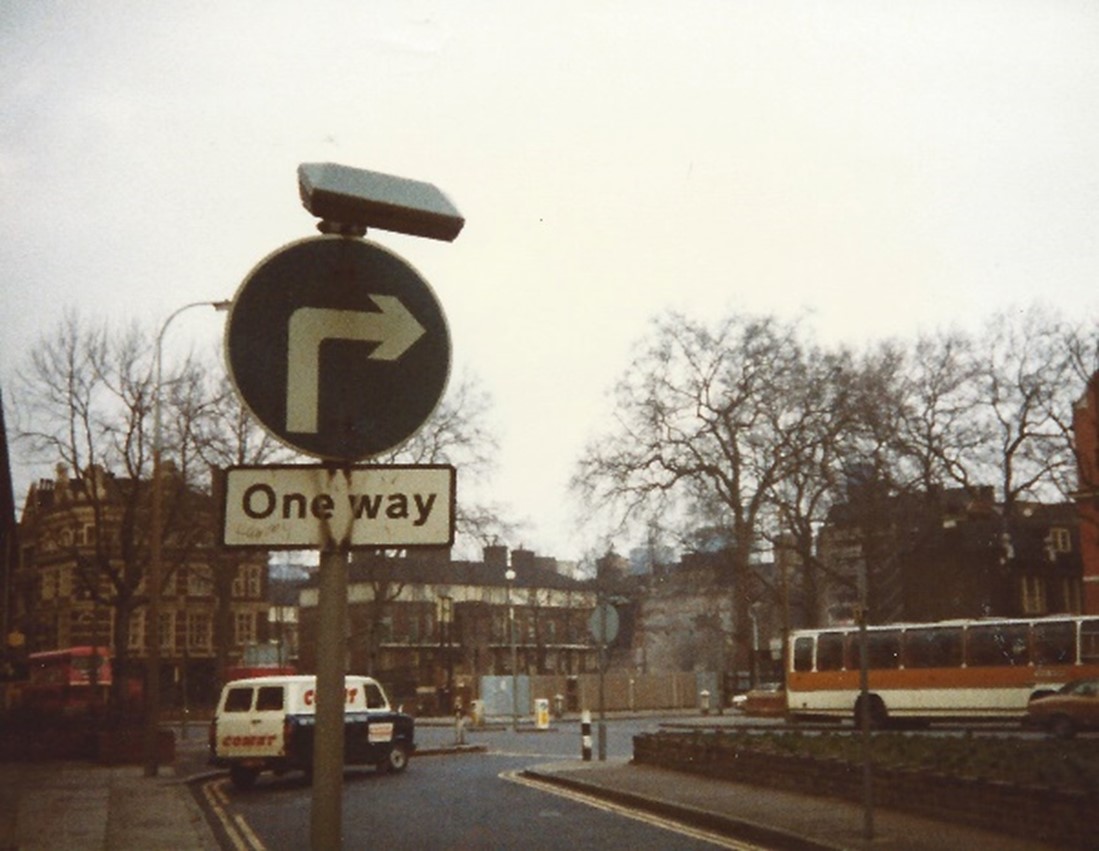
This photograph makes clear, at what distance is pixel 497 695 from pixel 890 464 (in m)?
19.6

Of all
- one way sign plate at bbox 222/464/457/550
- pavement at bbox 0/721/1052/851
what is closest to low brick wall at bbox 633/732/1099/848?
pavement at bbox 0/721/1052/851

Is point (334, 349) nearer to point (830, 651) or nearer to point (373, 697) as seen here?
point (373, 697)

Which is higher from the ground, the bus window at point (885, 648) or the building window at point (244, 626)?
the building window at point (244, 626)

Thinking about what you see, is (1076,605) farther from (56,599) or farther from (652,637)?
(56,599)

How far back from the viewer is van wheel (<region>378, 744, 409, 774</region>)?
25.2 m

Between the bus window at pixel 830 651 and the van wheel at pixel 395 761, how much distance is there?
61.3 feet

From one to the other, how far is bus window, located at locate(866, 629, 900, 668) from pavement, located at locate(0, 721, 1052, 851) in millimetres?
15617

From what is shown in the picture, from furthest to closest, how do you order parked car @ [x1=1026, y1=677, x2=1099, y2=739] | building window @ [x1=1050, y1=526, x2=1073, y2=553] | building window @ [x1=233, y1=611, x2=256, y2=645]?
1. building window @ [x1=233, y1=611, x2=256, y2=645]
2. building window @ [x1=1050, y1=526, x2=1073, y2=553]
3. parked car @ [x1=1026, y1=677, x2=1099, y2=739]

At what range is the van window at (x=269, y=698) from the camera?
23.7m

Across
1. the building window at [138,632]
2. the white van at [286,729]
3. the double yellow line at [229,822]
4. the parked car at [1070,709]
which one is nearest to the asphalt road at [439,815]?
the double yellow line at [229,822]

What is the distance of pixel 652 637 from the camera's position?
12762 centimetres

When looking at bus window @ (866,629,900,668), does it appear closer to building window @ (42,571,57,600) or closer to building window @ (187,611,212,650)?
building window @ (187,611,212,650)

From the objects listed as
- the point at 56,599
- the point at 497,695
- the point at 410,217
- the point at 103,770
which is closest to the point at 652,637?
the point at 56,599

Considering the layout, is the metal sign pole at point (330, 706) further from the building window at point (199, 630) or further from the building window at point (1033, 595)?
the building window at point (199, 630)
